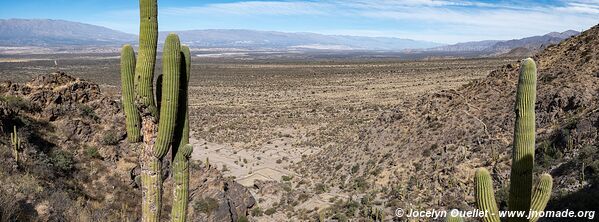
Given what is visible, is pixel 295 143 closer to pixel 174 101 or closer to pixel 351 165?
pixel 351 165

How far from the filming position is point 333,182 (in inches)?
639

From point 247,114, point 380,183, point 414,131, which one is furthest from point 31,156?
point 247,114

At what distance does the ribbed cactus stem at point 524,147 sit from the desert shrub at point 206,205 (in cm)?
814

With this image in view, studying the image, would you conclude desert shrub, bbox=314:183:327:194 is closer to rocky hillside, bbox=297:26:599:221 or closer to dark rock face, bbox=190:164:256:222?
rocky hillside, bbox=297:26:599:221

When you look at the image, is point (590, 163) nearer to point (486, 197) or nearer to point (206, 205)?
point (486, 197)

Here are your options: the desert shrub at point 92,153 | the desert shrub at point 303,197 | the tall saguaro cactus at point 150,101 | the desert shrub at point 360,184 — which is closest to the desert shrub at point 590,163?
the desert shrub at point 360,184

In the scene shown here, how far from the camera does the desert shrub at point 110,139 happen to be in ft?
45.7

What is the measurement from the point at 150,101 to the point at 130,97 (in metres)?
0.34

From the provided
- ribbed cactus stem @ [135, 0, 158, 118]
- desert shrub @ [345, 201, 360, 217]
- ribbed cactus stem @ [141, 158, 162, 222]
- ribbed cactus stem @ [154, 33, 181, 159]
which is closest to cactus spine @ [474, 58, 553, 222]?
ribbed cactus stem @ [154, 33, 181, 159]

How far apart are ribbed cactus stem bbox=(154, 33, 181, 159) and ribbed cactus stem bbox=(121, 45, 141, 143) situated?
39 cm

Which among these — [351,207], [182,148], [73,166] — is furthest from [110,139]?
[351,207]

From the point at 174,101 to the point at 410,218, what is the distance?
7.30 m

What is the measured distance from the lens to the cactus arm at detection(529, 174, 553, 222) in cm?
585

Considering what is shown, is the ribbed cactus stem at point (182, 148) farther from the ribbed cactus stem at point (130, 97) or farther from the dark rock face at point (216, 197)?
the dark rock face at point (216, 197)
